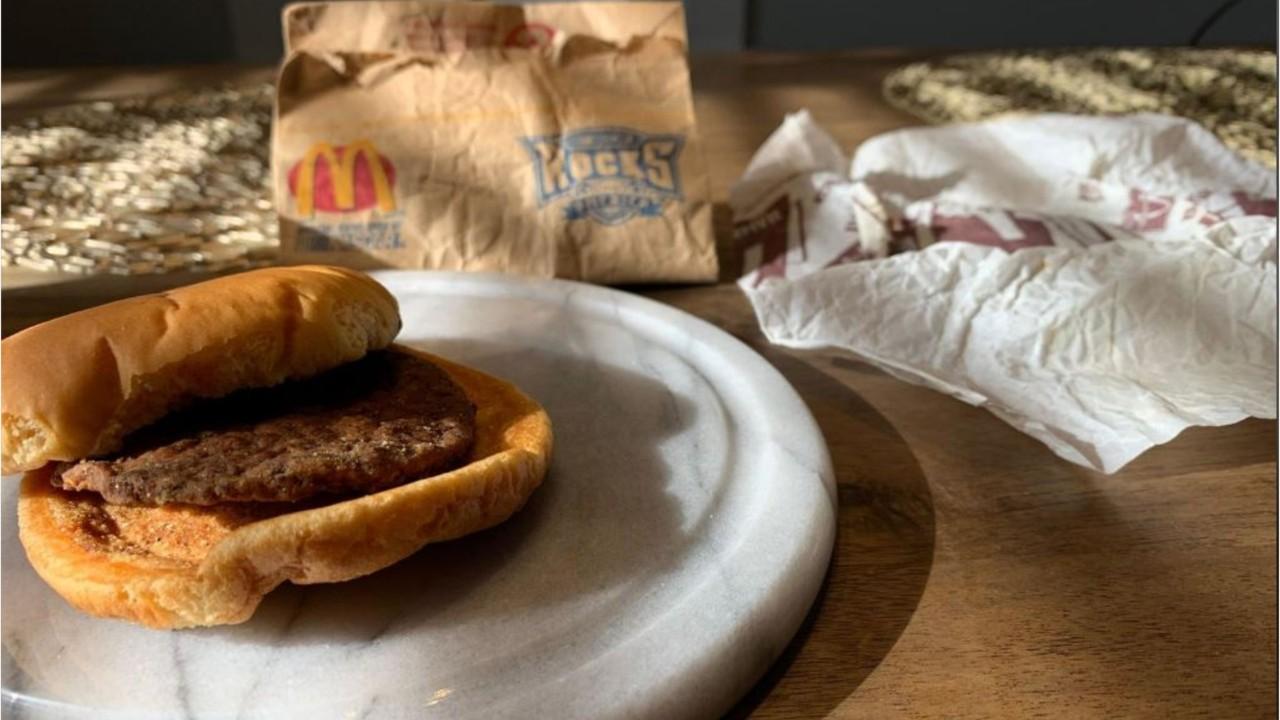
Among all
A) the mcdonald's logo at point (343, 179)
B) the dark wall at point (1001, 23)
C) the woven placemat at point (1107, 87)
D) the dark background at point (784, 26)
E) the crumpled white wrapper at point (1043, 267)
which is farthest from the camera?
the dark wall at point (1001, 23)

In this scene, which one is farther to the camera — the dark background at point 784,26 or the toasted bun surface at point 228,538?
the dark background at point 784,26

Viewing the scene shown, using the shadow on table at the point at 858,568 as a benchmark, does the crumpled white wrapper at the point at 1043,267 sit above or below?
above

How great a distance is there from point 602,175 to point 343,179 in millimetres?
332

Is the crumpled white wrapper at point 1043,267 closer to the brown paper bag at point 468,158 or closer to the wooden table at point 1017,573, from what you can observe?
the wooden table at point 1017,573

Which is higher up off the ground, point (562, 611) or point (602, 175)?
point (602, 175)

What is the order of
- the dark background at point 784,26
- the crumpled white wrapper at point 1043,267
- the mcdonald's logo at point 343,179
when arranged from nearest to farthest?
the crumpled white wrapper at point 1043,267, the mcdonald's logo at point 343,179, the dark background at point 784,26

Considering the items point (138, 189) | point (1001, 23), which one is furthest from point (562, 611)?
point (1001, 23)

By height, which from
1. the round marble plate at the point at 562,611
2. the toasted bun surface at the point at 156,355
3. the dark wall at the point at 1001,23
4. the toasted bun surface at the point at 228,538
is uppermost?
the dark wall at the point at 1001,23

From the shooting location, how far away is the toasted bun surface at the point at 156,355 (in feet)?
→ 2.07

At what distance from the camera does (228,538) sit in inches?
22.3

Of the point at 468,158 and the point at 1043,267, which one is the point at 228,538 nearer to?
the point at 468,158

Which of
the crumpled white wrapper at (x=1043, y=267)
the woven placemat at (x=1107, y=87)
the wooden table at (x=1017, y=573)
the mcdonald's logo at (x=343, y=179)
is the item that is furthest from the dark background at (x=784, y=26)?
the wooden table at (x=1017, y=573)

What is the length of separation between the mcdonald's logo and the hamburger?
47 cm

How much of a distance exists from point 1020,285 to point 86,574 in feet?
3.04
